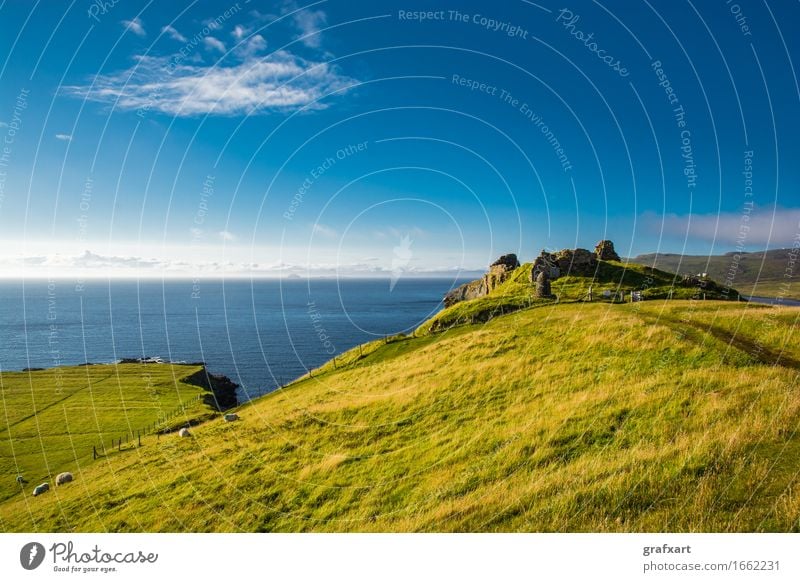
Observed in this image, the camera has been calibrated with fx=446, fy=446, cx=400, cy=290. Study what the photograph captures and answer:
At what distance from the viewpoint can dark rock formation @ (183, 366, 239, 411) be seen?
85.5 meters

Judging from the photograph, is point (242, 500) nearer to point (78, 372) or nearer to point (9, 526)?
point (9, 526)

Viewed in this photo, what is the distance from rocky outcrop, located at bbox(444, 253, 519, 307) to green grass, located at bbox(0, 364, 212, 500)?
178 feet


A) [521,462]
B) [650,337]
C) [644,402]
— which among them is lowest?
[521,462]

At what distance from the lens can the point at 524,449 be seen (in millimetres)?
17516

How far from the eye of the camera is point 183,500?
2411 centimetres

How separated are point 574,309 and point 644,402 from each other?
2607 centimetres

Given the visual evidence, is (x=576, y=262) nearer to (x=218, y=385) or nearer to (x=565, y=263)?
(x=565, y=263)

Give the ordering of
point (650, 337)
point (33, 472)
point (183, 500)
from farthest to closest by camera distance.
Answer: point (33, 472), point (650, 337), point (183, 500)

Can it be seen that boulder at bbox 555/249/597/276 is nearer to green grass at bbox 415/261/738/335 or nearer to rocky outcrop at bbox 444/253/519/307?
green grass at bbox 415/261/738/335

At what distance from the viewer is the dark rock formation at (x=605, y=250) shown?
76625mm

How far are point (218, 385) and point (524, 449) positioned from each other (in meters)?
89.4

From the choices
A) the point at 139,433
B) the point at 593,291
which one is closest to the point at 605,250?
the point at 593,291
